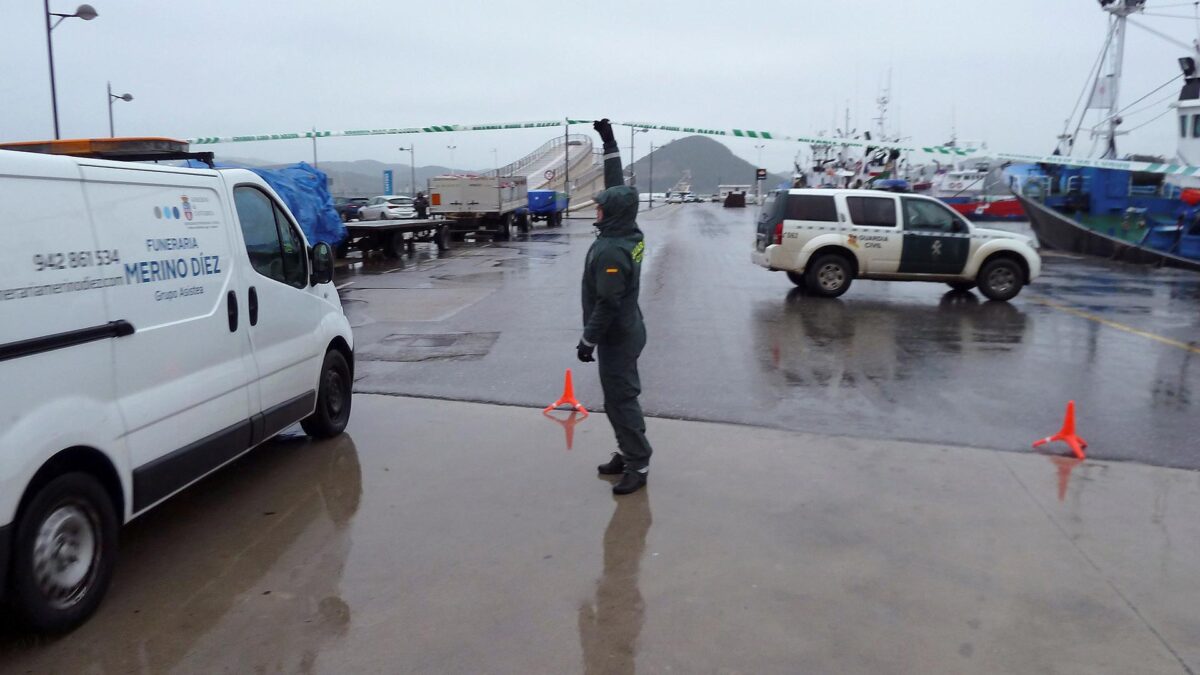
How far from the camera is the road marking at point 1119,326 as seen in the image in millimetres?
10826

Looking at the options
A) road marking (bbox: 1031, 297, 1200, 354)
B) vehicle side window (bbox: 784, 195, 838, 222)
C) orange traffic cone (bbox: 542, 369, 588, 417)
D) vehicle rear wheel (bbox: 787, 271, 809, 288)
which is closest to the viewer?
orange traffic cone (bbox: 542, 369, 588, 417)

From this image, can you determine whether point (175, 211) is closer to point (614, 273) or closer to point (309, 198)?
point (614, 273)

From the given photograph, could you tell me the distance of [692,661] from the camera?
3.66m

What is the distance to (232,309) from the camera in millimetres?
5250

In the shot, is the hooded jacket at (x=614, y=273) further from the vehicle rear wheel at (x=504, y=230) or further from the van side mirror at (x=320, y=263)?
the vehicle rear wheel at (x=504, y=230)

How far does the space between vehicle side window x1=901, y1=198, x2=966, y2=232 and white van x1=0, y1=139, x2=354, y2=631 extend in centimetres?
A: 1154

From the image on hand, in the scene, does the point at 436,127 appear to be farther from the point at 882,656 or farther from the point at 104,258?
the point at 882,656

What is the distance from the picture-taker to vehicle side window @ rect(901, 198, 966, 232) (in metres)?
14.7

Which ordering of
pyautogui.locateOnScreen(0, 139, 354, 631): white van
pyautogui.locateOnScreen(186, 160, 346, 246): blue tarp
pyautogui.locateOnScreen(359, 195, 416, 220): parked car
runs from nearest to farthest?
pyautogui.locateOnScreen(0, 139, 354, 631): white van, pyautogui.locateOnScreen(186, 160, 346, 246): blue tarp, pyautogui.locateOnScreen(359, 195, 416, 220): parked car

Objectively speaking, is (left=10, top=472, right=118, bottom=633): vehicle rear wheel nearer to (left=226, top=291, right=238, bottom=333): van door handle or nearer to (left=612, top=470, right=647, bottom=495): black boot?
(left=226, top=291, right=238, bottom=333): van door handle

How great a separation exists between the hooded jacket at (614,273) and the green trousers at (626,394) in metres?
0.07

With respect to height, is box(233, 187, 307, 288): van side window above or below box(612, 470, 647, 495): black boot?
above

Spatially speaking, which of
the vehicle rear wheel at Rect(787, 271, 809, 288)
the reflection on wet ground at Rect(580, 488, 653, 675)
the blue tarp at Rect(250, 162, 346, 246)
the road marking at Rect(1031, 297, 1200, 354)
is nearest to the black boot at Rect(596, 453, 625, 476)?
the reflection on wet ground at Rect(580, 488, 653, 675)

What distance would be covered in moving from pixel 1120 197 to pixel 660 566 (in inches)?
1017
